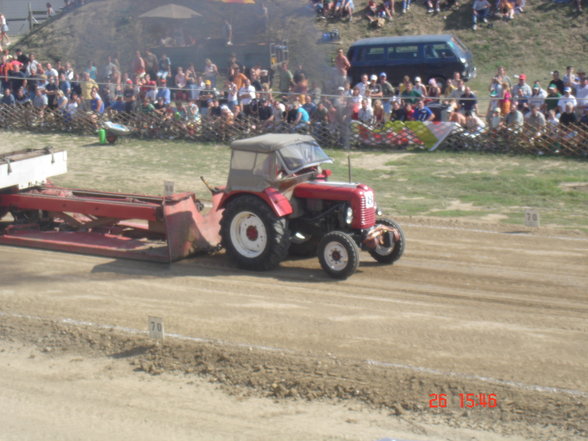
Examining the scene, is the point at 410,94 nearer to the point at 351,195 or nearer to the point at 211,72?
the point at 211,72

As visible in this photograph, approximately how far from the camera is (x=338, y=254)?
9.77 metres

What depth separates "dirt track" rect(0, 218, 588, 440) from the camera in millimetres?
6605

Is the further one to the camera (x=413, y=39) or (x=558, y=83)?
(x=413, y=39)

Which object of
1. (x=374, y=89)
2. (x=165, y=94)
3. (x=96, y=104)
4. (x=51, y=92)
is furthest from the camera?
(x=51, y=92)

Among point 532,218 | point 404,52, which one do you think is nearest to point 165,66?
point 404,52

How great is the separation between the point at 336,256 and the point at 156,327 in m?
2.64

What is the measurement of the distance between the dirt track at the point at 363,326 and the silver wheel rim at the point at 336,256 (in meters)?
0.21

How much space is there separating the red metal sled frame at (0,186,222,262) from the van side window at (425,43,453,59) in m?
13.7

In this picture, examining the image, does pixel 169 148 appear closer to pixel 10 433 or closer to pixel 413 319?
pixel 413 319

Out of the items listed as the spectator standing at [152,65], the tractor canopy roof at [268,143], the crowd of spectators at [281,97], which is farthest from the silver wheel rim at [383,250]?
the spectator standing at [152,65]

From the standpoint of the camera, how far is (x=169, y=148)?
20484mm

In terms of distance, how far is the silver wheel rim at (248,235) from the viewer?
400 inches

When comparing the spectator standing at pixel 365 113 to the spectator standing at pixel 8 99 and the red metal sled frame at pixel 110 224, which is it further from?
the spectator standing at pixel 8 99

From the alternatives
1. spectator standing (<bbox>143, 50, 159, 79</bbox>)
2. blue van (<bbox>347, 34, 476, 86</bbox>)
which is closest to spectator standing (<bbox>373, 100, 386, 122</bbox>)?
blue van (<bbox>347, 34, 476, 86</bbox>)
